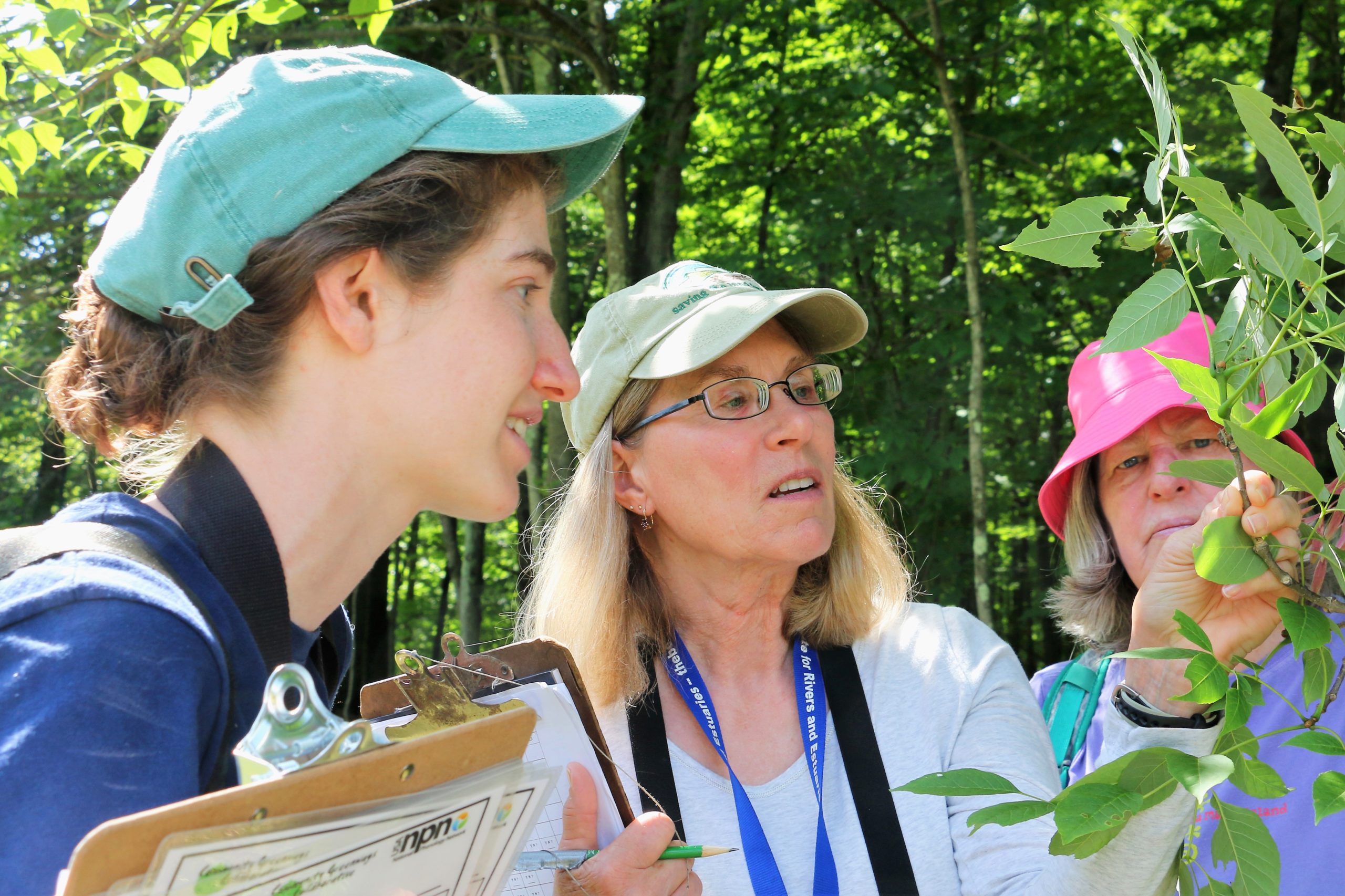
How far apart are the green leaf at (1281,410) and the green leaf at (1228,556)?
0.12m

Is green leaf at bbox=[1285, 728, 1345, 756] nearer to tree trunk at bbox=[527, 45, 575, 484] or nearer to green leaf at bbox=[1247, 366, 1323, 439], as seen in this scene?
green leaf at bbox=[1247, 366, 1323, 439]

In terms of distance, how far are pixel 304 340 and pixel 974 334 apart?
193 inches

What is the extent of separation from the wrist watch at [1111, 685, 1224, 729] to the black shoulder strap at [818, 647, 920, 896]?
1.47 feet

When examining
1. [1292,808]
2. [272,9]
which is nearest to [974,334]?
[1292,808]

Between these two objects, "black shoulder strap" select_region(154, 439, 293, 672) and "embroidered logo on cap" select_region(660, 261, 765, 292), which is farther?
"embroidered logo on cap" select_region(660, 261, 765, 292)

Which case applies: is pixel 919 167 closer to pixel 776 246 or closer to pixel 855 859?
pixel 776 246

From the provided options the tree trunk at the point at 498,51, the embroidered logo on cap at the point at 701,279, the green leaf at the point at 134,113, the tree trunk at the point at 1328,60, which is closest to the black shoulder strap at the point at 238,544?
the embroidered logo on cap at the point at 701,279

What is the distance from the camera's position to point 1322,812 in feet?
3.43

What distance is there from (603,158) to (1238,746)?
113cm

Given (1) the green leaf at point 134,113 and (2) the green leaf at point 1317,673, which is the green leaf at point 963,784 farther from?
(1) the green leaf at point 134,113

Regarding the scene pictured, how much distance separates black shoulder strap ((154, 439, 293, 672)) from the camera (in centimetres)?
114

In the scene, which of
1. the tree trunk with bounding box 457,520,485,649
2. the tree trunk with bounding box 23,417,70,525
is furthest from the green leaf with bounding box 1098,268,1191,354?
the tree trunk with bounding box 23,417,70,525

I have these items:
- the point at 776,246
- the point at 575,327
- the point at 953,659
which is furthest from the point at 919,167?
the point at 953,659

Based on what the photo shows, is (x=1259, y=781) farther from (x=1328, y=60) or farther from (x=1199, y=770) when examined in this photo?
(x=1328, y=60)
